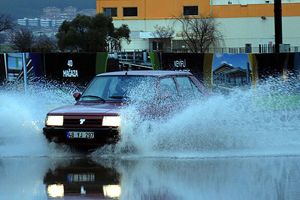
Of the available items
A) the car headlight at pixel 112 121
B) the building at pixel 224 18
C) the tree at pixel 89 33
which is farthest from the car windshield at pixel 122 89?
the building at pixel 224 18

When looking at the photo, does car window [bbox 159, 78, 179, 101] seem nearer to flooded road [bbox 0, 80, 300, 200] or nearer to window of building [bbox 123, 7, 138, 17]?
flooded road [bbox 0, 80, 300, 200]

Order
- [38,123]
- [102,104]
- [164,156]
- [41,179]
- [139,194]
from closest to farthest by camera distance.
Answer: [139,194]
[41,179]
[164,156]
[102,104]
[38,123]

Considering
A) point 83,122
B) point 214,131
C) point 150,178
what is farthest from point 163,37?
point 150,178

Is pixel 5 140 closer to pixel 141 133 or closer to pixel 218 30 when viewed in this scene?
pixel 141 133

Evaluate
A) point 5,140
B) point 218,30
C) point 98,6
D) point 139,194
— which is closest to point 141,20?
point 98,6

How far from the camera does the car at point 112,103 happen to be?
33.4ft

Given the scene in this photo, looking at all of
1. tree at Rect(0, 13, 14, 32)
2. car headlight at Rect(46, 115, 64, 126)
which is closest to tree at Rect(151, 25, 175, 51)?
tree at Rect(0, 13, 14, 32)

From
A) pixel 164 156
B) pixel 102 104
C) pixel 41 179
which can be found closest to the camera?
pixel 41 179

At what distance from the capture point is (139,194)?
7246mm

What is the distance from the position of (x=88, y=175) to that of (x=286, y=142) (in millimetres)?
4448

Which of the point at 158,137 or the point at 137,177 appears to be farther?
the point at 158,137

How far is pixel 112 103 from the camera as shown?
11008 millimetres

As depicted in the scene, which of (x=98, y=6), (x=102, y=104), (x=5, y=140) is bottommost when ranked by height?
(x=5, y=140)

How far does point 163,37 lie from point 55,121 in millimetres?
58873
